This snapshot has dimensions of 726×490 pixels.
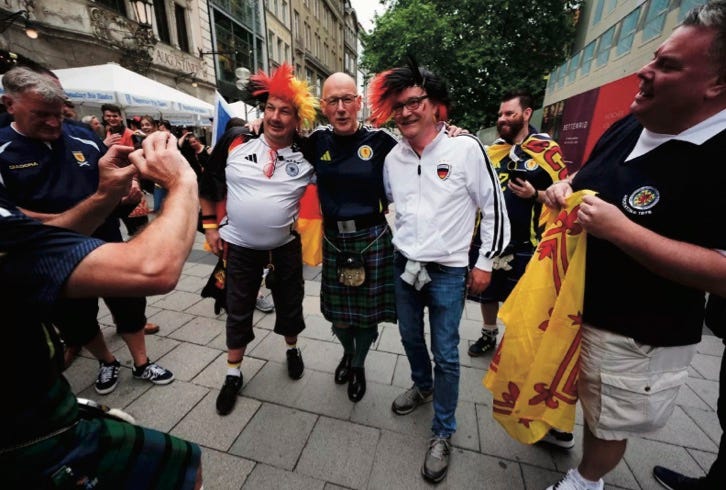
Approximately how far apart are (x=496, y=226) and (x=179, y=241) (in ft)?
5.65

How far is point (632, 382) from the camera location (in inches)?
55.7

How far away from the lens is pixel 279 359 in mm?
2947

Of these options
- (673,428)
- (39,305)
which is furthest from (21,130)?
(673,428)

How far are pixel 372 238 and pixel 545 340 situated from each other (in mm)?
1200

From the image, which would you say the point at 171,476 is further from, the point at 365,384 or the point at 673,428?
the point at 673,428

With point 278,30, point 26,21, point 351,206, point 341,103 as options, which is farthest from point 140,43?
point 278,30

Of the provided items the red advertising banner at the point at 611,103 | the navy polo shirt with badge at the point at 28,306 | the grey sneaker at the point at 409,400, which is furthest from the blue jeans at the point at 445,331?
the red advertising banner at the point at 611,103

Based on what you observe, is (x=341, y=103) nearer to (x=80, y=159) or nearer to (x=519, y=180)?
(x=519, y=180)

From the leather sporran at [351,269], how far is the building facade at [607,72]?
15.6ft

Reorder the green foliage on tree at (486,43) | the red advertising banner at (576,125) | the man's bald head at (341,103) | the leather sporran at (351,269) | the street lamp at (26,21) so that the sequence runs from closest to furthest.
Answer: the man's bald head at (341,103)
the leather sporran at (351,269)
the red advertising banner at (576,125)
the street lamp at (26,21)
the green foliage on tree at (486,43)

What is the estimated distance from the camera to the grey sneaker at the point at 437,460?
73.7 inches

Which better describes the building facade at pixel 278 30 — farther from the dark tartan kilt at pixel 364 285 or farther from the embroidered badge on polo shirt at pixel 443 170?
the embroidered badge on polo shirt at pixel 443 170

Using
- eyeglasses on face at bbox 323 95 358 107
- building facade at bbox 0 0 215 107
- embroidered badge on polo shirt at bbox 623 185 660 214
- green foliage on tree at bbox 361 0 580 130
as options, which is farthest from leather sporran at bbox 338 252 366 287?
green foliage on tree at bbox 361 0 580 130

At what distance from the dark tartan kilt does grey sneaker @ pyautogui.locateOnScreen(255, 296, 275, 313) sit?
157 cm
